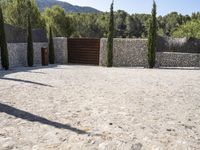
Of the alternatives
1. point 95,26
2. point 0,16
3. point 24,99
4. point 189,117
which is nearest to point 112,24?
point 0,16

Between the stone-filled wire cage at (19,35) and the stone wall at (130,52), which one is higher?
the stone-filled wire cage at (19,35)

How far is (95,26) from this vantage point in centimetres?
5697

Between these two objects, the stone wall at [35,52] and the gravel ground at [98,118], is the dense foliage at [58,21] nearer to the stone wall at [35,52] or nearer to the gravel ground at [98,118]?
the stone wall at [35,52]

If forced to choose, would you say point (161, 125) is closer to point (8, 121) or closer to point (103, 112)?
point (103, 112)

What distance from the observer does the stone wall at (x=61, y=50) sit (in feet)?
78.1

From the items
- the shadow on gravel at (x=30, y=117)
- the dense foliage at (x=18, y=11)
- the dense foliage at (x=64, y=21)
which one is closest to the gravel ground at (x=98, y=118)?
the shadow on gravel at (x=30, y=117)

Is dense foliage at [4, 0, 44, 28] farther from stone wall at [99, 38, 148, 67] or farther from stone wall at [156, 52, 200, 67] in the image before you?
stone wall at [156, 52, 200, 67]

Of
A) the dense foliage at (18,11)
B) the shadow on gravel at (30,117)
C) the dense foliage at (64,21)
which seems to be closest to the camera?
the shadow on gravel at (30,117)

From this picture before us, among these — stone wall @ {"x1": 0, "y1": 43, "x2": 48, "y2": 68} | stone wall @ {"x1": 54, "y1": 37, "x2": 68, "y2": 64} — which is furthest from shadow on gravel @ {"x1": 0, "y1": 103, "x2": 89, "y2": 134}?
stone wall @ {"x1": 54, "y1": 37, "x2": 68, "y2": 64}

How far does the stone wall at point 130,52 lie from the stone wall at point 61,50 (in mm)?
4278

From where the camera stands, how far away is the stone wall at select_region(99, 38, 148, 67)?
2088cm

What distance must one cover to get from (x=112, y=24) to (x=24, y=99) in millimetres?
13906

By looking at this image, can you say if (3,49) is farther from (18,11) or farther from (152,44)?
(18,11)

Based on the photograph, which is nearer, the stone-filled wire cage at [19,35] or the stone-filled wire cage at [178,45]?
the stone-filled wire cage at [19,35]
